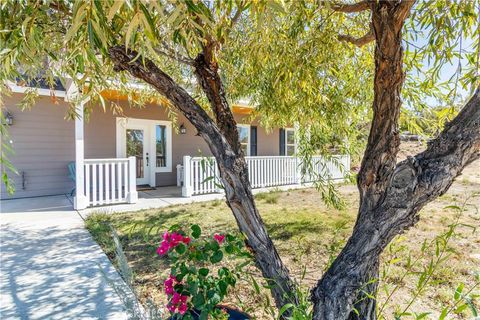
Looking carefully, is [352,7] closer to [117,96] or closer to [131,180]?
[117,96]

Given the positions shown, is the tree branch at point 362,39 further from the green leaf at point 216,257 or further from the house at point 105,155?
the house at point 105,155

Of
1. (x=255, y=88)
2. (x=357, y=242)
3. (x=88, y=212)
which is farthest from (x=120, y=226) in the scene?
(x=357, y=242)

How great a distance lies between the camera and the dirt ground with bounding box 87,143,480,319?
6.73 ft

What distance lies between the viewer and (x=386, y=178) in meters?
1.65

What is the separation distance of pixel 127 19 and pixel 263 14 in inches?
30.3

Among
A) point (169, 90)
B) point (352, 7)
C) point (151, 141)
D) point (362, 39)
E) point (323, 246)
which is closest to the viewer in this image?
point (169, 90)

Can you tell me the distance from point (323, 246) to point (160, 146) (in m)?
7.18

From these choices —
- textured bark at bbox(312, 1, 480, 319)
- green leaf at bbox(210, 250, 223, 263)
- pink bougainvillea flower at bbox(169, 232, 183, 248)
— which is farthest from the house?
textured bark at bbox(312, 1, 480, 319)

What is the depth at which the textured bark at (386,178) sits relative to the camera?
4.11 ft

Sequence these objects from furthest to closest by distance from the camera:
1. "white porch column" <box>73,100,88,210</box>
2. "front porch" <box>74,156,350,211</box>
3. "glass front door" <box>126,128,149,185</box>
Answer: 1. "glass front door" <box>126,128,149,185</box>
2. "front porch" <box>74,156,350,211</box>
3. "white porch column" <box>73,100,88,210</box>

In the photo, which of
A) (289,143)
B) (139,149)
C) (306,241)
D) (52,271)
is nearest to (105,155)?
(139,149)

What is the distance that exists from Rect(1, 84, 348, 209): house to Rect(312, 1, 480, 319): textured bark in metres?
4.56

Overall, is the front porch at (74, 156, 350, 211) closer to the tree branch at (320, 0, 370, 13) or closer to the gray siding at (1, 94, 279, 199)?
the gray siding at (1, 94, 279, 199)

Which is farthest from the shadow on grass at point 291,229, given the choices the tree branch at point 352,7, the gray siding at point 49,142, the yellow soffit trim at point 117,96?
the tree branch at point 352,7
